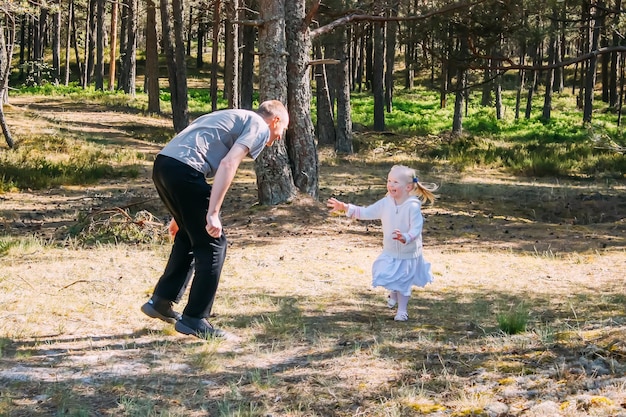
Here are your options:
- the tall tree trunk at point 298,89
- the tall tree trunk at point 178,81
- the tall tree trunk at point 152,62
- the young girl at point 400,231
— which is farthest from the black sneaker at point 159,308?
the tall tree trunk at point 152,62

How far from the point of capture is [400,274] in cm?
639

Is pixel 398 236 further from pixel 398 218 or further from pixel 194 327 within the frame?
pixel 194 327

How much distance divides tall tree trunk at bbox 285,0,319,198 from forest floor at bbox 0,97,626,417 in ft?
2.57

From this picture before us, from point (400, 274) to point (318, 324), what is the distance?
89 centimetres

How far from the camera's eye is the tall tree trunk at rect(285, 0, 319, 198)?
455 inches

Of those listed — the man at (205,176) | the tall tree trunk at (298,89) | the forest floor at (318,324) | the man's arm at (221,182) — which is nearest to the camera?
the forest floor at (318,324)

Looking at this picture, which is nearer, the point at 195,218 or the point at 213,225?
the point at 213,225

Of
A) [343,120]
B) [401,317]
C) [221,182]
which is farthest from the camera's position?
[343,120]

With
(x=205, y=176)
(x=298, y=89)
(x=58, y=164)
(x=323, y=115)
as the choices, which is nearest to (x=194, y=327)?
(x=205, y=176)

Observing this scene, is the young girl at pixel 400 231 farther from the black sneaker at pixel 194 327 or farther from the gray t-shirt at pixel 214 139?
the black sneaker at pixel 194 327

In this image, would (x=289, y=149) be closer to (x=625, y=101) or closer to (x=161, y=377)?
(x=161, y=377)

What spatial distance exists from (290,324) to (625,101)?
2052 inches

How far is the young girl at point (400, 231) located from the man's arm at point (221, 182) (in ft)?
5.32

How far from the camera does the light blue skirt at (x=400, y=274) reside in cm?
635
